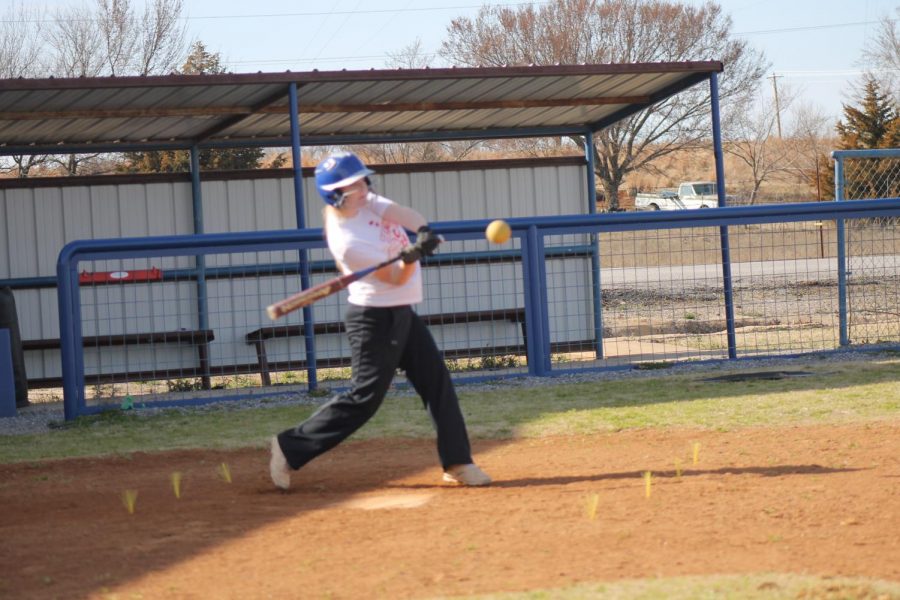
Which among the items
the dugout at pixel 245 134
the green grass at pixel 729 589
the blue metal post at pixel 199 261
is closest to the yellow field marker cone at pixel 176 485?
the green grass at pixel 729 589

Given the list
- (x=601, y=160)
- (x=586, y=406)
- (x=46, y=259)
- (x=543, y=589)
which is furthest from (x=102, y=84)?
(x=601, y=160)

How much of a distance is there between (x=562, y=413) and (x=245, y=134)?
7424 millimetres

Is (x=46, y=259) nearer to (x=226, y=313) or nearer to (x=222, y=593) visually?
(x=226, y=313)

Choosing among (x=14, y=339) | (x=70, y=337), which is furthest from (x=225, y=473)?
(x=14, y=339)

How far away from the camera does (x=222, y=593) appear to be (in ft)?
15.4

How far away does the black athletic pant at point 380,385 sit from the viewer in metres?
6.47

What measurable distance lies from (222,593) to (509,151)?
49551 mm

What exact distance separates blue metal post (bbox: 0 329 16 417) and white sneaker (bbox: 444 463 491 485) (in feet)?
18.3

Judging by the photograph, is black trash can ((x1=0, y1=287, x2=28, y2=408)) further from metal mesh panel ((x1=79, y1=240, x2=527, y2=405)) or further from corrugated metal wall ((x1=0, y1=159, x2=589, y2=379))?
corrugated metal wall ((x1=0, y1=159, x2=589, y2=379))

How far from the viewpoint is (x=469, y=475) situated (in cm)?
670

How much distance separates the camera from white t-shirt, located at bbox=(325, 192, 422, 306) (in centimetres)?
634

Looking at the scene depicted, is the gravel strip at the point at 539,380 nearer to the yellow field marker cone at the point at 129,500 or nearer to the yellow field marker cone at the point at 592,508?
the yellow field marker cone at the point at 129,500

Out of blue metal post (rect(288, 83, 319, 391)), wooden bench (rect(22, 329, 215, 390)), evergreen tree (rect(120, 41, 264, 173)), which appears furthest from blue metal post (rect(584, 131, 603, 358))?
evergreen tree (rect(120, 41, 264, 173))

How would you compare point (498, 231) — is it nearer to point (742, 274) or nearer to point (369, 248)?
point (369, 248)
